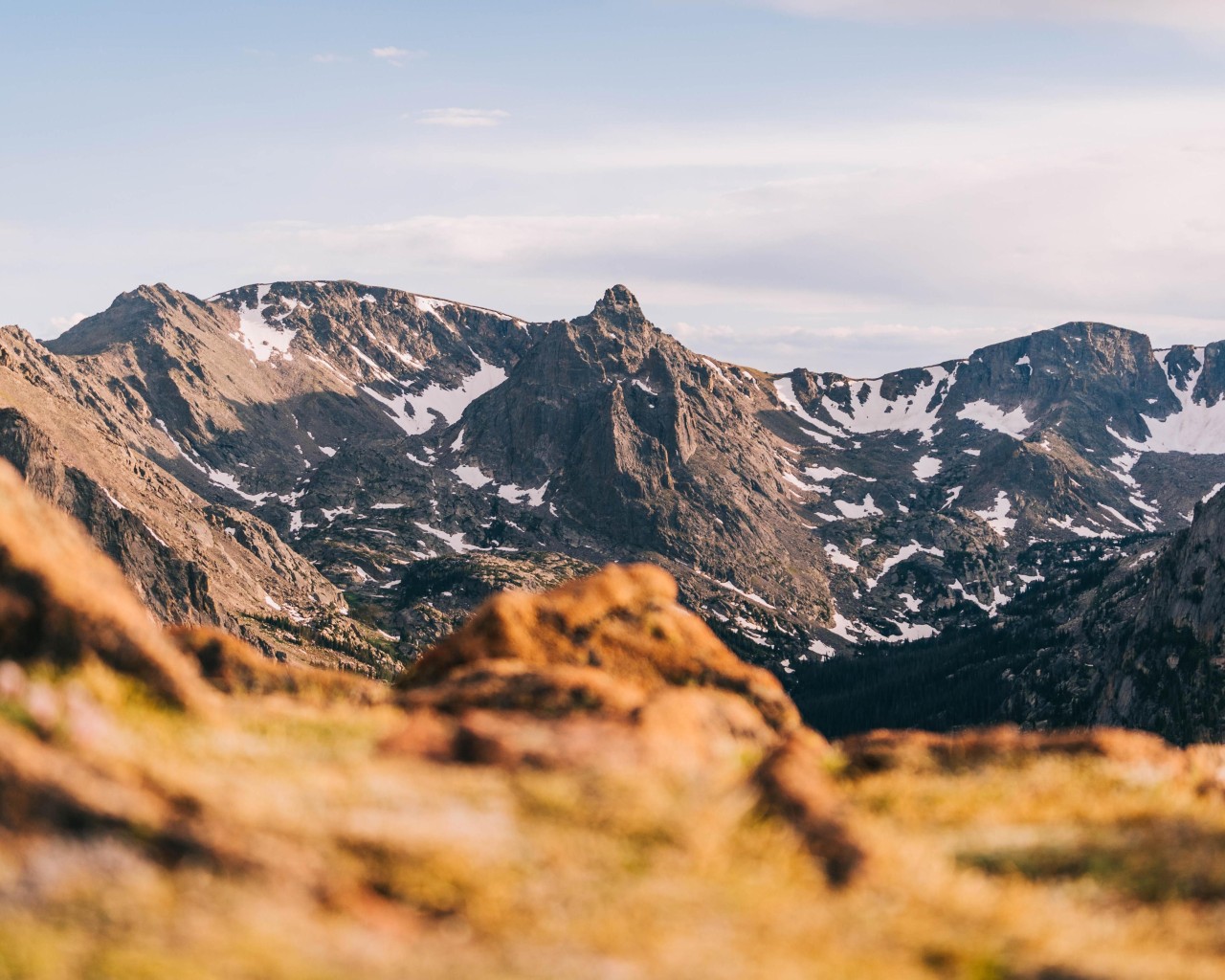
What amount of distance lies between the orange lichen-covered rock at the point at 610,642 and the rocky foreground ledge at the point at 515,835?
3.60 m

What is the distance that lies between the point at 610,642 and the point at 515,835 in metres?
13.4

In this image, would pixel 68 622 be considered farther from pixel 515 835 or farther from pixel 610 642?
pixel 610 642

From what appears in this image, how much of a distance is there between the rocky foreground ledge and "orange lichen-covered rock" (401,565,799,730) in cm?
360

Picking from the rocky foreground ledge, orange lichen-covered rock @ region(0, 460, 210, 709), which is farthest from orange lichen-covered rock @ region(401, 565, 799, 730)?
orange lichen-covered rock @ region(0, 460, 210, 709)

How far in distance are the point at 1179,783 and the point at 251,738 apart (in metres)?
18.5

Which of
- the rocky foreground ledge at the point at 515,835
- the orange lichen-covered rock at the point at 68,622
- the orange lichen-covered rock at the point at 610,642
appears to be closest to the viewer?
the rocky foreground ledge at the point at 515,835

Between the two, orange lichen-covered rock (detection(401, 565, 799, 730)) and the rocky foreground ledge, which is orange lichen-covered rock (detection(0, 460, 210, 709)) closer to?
the rocky foreground ledge

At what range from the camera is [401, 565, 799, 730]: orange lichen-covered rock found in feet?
89.5

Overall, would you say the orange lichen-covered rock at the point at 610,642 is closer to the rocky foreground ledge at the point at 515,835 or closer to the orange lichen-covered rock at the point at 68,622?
the rocky foreground ledge at the point at 515,835

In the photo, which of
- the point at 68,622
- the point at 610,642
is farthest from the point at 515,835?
the point at 610,642

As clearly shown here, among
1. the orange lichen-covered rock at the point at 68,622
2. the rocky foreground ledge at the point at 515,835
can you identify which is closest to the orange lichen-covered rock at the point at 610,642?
the rocky foreground ledge at the point at 515,835

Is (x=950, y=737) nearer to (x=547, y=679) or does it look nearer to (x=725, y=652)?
(x=725, y=652)

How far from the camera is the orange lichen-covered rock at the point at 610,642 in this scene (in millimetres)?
27266

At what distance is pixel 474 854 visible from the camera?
14.6m
